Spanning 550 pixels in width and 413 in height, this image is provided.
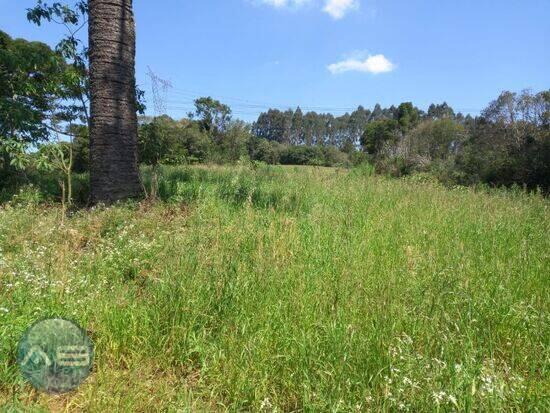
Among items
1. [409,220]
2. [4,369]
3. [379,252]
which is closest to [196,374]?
[4,369]

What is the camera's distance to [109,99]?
17.4 ft

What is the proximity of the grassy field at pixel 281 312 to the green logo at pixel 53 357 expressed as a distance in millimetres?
59

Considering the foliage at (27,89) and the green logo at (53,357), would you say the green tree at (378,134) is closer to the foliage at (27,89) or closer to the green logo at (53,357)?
the foliage at (27,89)

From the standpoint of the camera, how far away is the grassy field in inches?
73.7

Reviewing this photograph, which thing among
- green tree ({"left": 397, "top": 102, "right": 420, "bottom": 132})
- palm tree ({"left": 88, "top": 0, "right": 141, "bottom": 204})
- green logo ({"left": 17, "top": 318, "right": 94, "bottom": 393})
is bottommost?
green logo ({"left": 17, "top": 318, "right": 94, "bottom": 393})

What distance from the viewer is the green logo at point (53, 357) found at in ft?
6.25

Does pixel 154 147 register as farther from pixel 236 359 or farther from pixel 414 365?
pixel 414 365

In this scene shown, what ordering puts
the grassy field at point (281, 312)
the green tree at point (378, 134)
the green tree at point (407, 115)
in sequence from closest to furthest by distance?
the grassy field at point (281, 312)
the green tree at point (378, 134)
the green tree at point (407, 115)

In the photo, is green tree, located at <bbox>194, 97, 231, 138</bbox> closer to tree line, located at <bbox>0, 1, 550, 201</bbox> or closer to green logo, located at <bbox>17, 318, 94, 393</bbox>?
tree line, located at <bbox>0, 1, 550, 201</bbox>

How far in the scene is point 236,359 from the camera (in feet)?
6.95

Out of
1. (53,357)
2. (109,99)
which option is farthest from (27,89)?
(53,357)

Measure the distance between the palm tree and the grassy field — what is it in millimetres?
1024

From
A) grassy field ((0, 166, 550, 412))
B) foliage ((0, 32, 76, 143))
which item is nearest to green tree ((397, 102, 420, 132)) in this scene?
foliage ((0, 32, 76, 143))

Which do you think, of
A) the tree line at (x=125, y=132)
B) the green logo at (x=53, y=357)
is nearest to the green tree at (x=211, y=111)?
the tree line at (x=125, y=132)
